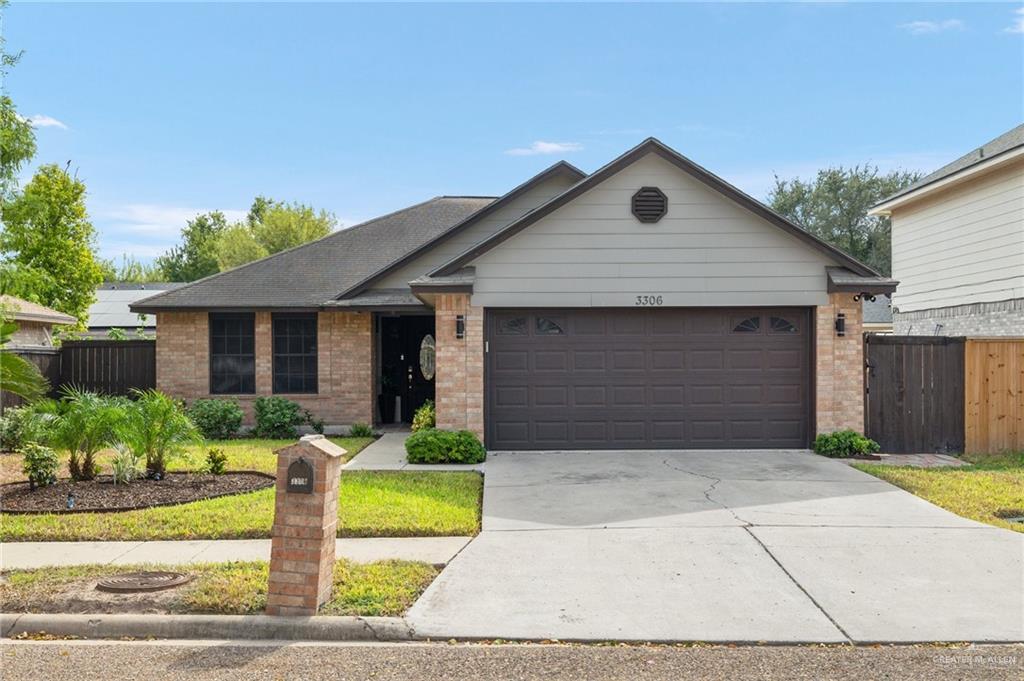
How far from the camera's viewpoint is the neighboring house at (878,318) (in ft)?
88.4

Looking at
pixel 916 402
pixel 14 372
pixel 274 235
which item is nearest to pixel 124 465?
pixel 14 372

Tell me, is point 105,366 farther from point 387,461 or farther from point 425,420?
point 387,461

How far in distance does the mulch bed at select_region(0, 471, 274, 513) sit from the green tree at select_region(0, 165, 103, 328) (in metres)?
21.6

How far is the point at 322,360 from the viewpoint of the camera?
56.6 feet

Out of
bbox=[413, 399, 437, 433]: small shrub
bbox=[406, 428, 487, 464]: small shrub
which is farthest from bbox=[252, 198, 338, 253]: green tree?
bbox=[406, 428, 487, 464]: small shrub

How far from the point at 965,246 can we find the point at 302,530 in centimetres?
1706

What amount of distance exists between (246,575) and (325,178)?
53047 millimetres

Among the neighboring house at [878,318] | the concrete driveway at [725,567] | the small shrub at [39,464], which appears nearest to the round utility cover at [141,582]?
the concrete driveway at [725,567]

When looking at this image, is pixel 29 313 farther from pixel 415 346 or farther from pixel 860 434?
pixel 860 434

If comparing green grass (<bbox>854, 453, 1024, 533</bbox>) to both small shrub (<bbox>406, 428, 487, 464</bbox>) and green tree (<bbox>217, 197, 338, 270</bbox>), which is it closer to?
small shrub (<bbox>406, 428, 487, 464</bbox>)

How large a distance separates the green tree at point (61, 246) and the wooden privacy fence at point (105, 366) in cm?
1298

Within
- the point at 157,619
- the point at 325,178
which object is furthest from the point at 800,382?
the point at 325,178

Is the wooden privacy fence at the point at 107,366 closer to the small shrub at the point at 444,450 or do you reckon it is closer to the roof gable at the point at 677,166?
the small shrub at the point at 444,450

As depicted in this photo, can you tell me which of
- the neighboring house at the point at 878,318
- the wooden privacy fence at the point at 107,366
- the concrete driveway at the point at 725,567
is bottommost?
the concrete driveway at the point at 725,567
